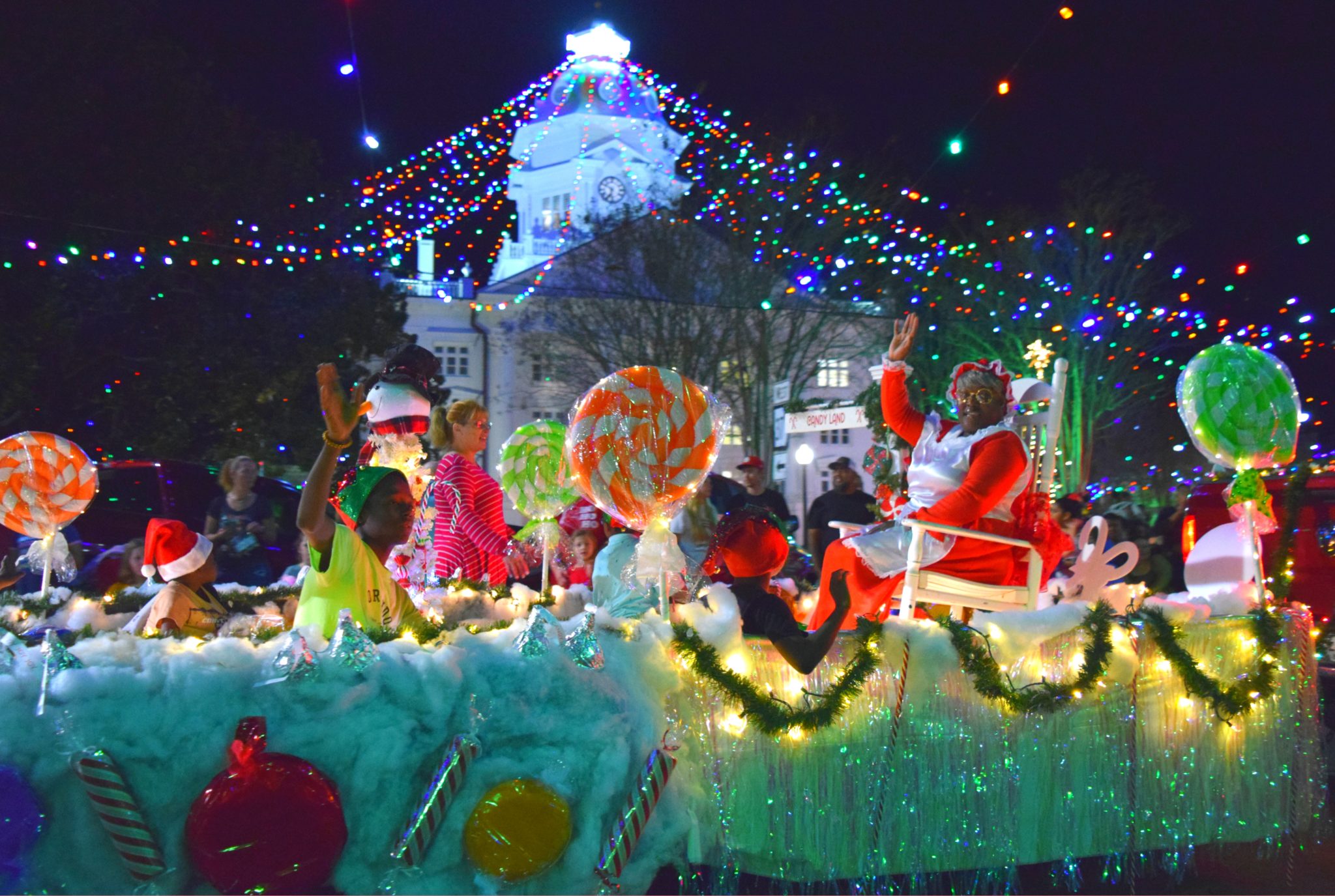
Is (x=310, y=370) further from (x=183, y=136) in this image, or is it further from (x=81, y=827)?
(x=81, y=827)

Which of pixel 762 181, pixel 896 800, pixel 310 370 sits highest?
pixel 762 181


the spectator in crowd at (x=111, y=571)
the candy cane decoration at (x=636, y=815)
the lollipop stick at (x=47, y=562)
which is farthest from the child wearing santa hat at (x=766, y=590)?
the spectator in crowd at (x=111, y=571)

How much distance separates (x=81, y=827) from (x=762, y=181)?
1972 cm

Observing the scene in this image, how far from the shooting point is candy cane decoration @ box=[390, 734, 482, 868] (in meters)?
2.50

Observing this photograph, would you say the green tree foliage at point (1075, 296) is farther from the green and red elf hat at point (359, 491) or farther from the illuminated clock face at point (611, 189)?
the green and red elf hat at point (359, 491)

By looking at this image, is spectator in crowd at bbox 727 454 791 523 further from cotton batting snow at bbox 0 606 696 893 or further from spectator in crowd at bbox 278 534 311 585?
cotton batting snow at bbox 0 606 696 893

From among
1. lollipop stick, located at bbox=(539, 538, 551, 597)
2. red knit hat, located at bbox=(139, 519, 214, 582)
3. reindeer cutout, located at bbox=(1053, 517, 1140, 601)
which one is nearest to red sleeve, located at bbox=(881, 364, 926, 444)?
reindeer cutout, located at bbox=(1053, 517, 1140, 601)

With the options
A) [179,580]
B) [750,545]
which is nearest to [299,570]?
[179,580]

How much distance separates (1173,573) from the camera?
28.1 ft

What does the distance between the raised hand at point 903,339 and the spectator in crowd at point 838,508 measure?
12.6 feet

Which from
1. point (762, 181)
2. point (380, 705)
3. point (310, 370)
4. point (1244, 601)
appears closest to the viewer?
point (380, 705)

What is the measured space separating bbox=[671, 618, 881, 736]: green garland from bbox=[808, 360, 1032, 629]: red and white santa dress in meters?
1.01

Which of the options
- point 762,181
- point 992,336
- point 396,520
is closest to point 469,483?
point 396,520

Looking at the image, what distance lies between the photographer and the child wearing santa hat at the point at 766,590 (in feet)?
10.1
